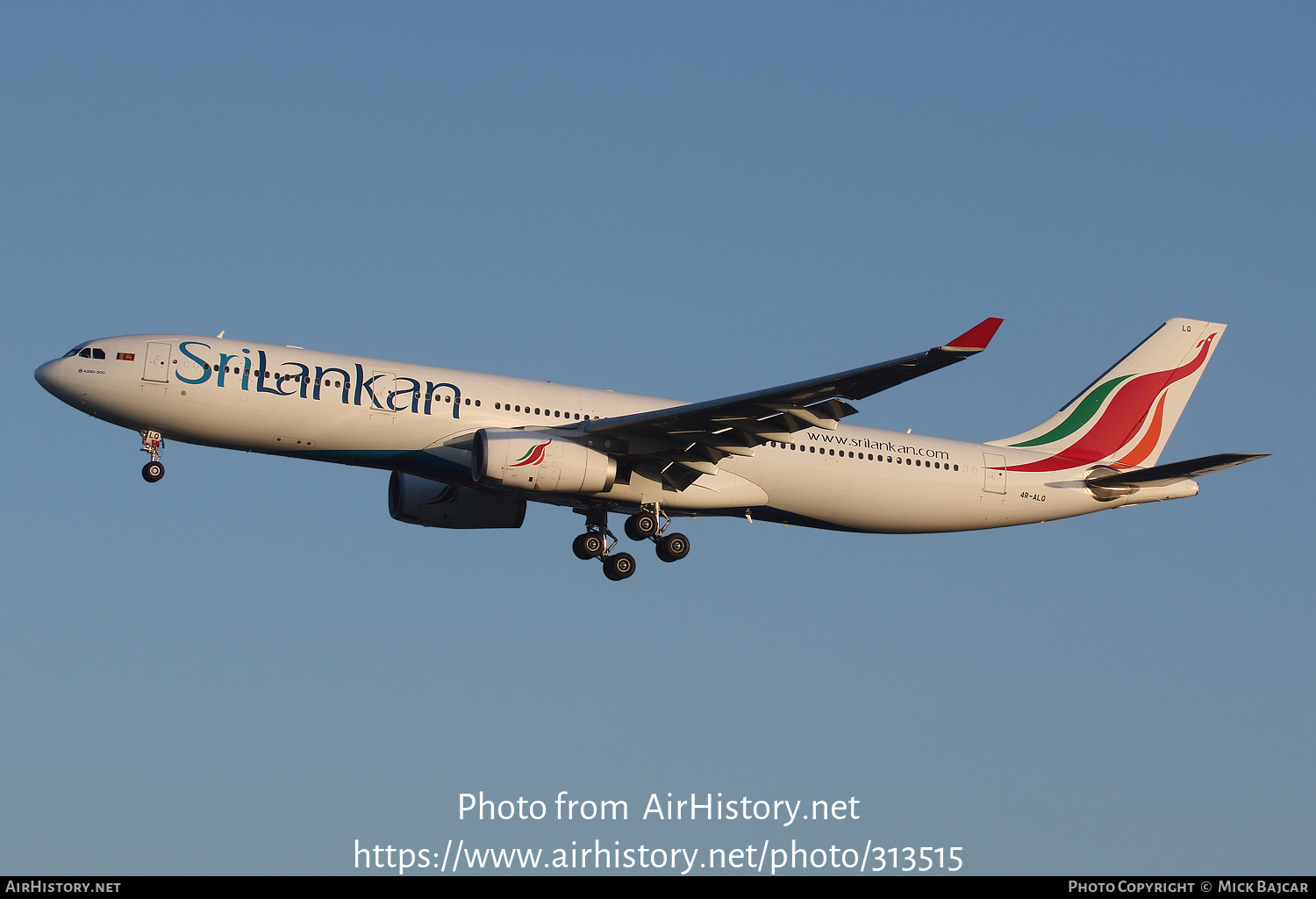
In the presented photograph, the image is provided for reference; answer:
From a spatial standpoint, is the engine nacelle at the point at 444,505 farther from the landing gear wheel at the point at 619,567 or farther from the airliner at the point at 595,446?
the landing gear wheel at the point at 619,567

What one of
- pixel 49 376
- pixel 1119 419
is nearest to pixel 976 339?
pixel 1119 419

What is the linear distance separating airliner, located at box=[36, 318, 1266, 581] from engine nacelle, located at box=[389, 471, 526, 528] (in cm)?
5

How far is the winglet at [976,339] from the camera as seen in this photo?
3056 cm

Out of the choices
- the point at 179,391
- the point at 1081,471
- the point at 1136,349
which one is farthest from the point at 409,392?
the point at 1136,349

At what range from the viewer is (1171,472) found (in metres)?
39.8

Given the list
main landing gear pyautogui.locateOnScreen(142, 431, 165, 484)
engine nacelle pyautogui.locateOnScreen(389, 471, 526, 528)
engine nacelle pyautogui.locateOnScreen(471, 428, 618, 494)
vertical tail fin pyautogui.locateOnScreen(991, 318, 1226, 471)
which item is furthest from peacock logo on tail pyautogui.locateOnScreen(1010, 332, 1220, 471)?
main landing gear pyautogui.locateOnScreen(142, 431, 165, 484)

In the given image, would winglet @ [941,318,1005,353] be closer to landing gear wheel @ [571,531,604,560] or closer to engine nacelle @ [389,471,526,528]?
landing gear wheel @ [571,531,604,560]

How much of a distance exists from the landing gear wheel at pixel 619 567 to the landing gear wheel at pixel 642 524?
1713 mm

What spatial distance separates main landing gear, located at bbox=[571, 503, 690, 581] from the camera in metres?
38.8

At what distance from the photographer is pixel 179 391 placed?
117 feet

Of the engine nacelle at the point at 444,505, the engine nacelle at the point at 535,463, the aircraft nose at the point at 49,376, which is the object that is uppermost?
the aircraft nose at the point at 49,376

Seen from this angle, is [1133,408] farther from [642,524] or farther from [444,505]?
[444,505]

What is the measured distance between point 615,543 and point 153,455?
1221 cm

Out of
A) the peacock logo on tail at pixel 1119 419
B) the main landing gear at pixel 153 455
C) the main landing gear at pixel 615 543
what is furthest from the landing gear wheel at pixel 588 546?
the peacock logo on tail at pixel 1119 419
